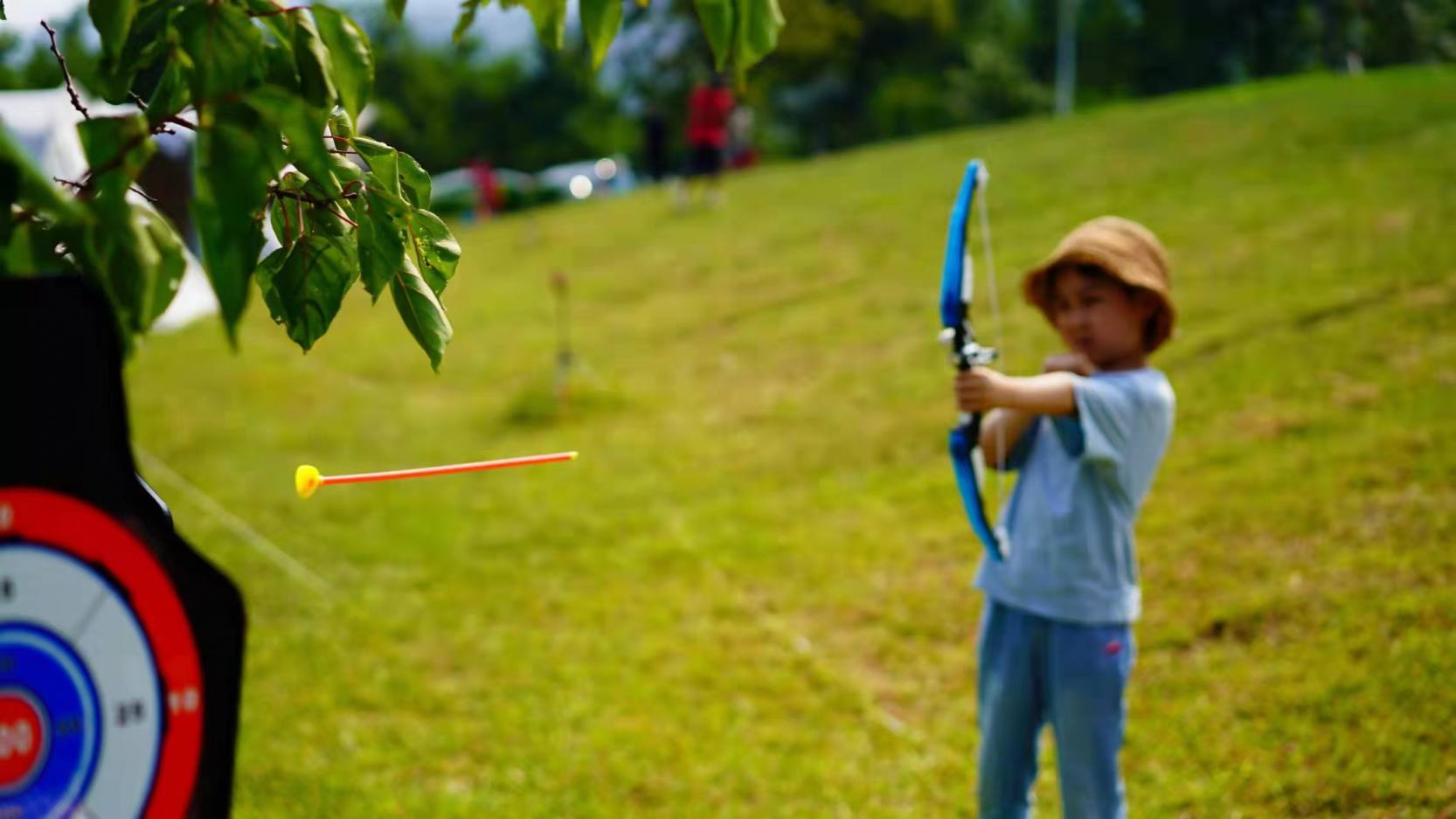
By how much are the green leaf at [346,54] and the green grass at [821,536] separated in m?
2.86

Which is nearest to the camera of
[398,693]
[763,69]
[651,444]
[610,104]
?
[398,693]

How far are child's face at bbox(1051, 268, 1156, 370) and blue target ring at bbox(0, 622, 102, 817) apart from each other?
7.30 feet

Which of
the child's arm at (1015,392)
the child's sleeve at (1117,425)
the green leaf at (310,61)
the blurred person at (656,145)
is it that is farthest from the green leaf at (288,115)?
the blurred person at (656,145)

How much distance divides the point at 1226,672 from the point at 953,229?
7.71 ft

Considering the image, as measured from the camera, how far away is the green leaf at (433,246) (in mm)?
1309

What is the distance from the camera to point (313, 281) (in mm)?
1238

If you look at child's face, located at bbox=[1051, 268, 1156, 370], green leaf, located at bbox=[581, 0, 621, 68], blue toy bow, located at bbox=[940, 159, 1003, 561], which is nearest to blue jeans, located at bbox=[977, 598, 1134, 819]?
blue toy bow, located at bbox=[940, 159, 1003, 561]

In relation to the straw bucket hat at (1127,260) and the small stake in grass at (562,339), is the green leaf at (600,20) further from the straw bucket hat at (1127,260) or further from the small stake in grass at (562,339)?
the small stake in grass at (562,339)

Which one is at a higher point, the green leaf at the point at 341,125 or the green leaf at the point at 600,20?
the green leaf at the point at 600,20

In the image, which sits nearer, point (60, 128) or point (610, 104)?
point (60, 128)

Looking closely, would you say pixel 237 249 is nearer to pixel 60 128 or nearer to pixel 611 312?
pixel 611 312

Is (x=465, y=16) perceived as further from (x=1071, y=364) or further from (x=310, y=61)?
(x=1071, y=364)

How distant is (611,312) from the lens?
12469 millimetres

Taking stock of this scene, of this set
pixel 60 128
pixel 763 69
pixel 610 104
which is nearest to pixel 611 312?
pixel 60 128
